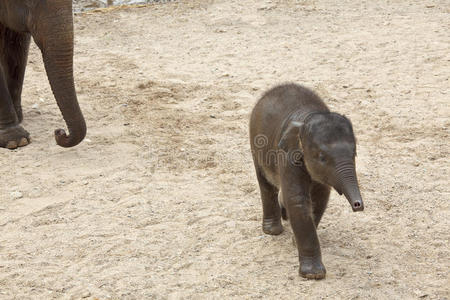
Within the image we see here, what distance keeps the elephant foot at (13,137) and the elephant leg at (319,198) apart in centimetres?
357

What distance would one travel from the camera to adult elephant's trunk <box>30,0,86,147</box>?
632 cm

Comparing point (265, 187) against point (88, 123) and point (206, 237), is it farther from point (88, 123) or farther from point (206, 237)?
point (88, 123)

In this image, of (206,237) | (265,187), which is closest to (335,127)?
(265,187)

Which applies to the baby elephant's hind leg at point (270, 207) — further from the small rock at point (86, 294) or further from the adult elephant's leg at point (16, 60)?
→ the adult elephant's leg at point (16, 60)

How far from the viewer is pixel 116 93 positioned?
8.68 meters

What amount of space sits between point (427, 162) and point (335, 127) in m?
2.37

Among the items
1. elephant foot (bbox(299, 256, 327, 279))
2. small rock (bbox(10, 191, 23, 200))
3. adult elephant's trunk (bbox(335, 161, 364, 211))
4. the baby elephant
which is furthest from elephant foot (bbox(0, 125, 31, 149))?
adult elephant's trunk (bbox(335, 161, 364, 211))

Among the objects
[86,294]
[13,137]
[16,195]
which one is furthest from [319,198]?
[13,137]

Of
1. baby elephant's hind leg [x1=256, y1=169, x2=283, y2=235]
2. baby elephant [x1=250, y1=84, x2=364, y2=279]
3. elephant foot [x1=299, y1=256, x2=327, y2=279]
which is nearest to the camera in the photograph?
baby elephant [x1=250, y1=84, x2=364, y2=279]

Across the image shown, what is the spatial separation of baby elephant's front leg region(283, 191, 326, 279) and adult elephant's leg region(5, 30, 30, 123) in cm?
418

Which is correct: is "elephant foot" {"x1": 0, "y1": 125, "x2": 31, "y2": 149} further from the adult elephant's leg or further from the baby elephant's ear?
the baby elephant's ear

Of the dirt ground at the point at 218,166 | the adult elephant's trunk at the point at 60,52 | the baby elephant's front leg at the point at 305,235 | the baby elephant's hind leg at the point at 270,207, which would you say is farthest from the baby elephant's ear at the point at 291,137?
the adult elephant's trunk at the point at 60,52

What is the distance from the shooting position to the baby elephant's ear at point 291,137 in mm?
4478

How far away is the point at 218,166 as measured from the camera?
6.57m
